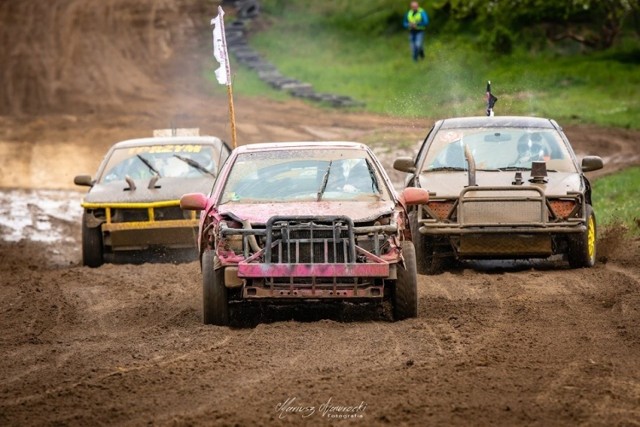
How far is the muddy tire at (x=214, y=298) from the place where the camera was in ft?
34.7

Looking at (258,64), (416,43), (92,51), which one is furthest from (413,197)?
(92,51)

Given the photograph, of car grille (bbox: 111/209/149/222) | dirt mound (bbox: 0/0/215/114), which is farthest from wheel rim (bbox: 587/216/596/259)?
dirt mound (bbox: 0/0/215/114)

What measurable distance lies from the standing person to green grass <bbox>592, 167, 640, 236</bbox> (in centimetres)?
1316

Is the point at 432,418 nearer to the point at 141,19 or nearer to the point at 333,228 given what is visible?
the point at 333,228

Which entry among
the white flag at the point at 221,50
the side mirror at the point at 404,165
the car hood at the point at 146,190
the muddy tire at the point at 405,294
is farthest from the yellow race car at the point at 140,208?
the muddy tire at the point at 405,294

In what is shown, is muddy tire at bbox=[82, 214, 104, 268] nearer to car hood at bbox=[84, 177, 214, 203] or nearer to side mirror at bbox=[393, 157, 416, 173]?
car hood at bbox=[84, 177, 214, 203]

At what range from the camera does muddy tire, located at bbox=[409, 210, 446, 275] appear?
14172 millimetres

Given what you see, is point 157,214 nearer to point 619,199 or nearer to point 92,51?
point 619,199

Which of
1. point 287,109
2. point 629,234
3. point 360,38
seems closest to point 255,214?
point 629,234

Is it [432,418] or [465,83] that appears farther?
[465,83]

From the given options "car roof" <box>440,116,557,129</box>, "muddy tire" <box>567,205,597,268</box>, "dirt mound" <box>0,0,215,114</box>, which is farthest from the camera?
"dirt mound" <box>0,0,215,114</box>

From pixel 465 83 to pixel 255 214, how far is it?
2196 centimetres

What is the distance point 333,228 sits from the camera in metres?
10.5

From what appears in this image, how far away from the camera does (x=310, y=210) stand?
1087cm
